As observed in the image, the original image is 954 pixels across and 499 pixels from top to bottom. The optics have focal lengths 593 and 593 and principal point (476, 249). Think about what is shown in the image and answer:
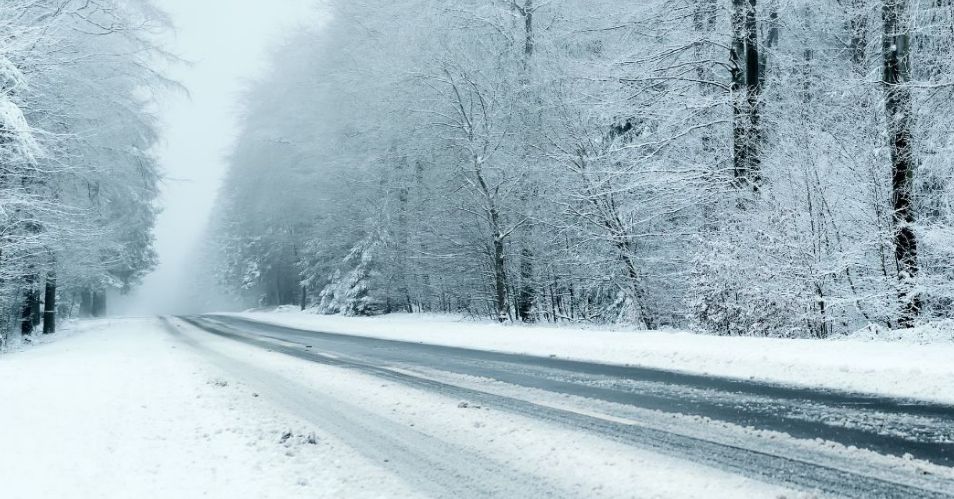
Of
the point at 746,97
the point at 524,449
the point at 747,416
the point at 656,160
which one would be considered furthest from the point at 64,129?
the point at 747,416

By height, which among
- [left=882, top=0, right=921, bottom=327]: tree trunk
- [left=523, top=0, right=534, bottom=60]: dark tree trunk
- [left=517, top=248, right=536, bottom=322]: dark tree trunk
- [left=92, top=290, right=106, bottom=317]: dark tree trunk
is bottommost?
[left=92, top=290, right=106, bottom=317]: dark tree trunk

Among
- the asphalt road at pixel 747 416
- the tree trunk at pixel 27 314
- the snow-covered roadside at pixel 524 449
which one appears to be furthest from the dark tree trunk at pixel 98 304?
the snow-covered roadside at pixel 524 449

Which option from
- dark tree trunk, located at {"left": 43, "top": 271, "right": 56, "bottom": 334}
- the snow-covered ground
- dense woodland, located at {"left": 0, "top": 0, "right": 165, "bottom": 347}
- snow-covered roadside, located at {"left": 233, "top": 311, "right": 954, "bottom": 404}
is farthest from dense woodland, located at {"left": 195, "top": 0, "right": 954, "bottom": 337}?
dark tree trunk, located at {"left": 43, "top": 271, "right": 56, "bottom": 334}

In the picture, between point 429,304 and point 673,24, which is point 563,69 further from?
point 429,304

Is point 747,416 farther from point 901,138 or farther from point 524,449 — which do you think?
point 901,138

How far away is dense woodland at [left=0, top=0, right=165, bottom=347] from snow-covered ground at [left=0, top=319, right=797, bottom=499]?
834cm

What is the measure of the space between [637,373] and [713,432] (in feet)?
9.89

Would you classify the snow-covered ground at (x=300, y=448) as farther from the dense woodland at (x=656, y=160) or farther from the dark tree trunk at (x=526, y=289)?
the dark tree trunk at (x=526, y=289)

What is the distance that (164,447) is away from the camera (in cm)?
497

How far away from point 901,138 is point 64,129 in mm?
22127

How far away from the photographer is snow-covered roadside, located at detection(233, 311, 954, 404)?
5.90m

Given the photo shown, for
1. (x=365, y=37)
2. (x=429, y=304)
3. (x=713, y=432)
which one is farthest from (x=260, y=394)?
(x=365, y=37)

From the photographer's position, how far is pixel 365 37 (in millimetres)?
27781

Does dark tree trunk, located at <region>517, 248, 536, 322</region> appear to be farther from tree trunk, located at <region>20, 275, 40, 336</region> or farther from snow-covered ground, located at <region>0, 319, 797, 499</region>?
tree trunk, located at <region>20, 275, 40, 336</region>
